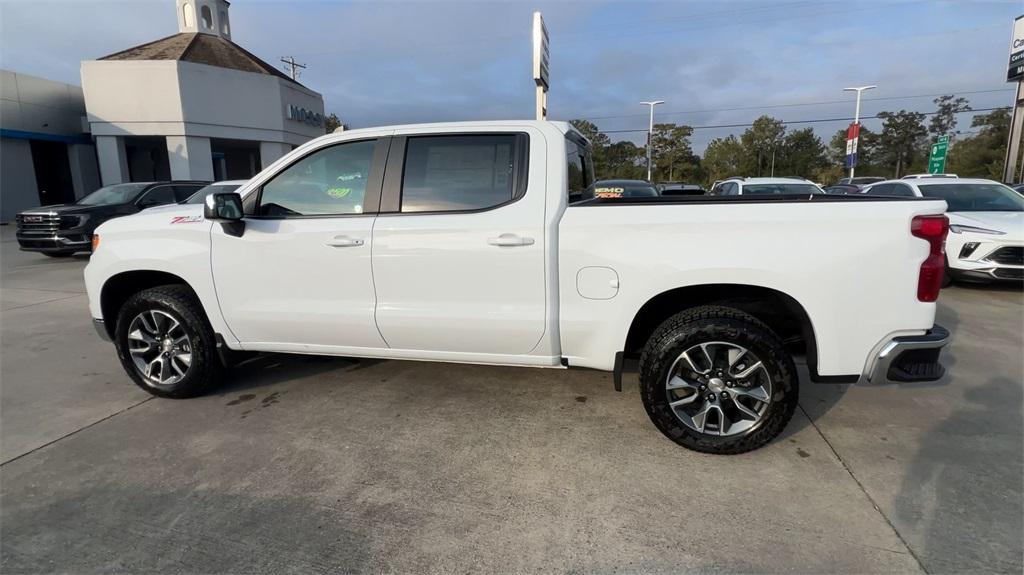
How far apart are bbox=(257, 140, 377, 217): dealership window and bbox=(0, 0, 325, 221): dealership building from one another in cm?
2329

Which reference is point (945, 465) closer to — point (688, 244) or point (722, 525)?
point (722, 525)

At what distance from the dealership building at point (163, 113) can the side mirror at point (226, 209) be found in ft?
76.4

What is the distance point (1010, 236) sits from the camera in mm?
6617

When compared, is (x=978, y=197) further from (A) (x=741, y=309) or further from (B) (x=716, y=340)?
(B) (x=716, y=340)

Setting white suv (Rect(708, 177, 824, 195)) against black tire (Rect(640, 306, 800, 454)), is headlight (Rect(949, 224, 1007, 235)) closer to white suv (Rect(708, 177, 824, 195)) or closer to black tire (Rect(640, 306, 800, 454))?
white suv (Rect(708, 177, 824, 195))

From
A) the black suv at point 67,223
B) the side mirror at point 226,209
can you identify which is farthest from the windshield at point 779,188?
the black suv at point 67,223

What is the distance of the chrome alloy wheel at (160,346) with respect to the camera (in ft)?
12.8

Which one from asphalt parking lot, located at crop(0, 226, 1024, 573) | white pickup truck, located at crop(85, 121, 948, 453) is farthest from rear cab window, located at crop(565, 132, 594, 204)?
asphalt parking lot, located at crop(0, 226, 1024, 573)

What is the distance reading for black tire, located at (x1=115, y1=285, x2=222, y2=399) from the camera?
12.4ft

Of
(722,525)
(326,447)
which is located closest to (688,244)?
(722,525)

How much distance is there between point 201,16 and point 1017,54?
3667 cm

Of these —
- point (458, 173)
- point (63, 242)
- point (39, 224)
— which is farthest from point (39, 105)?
point (458, 173)

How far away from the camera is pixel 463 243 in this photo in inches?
126

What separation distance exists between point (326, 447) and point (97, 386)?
8.21ft
